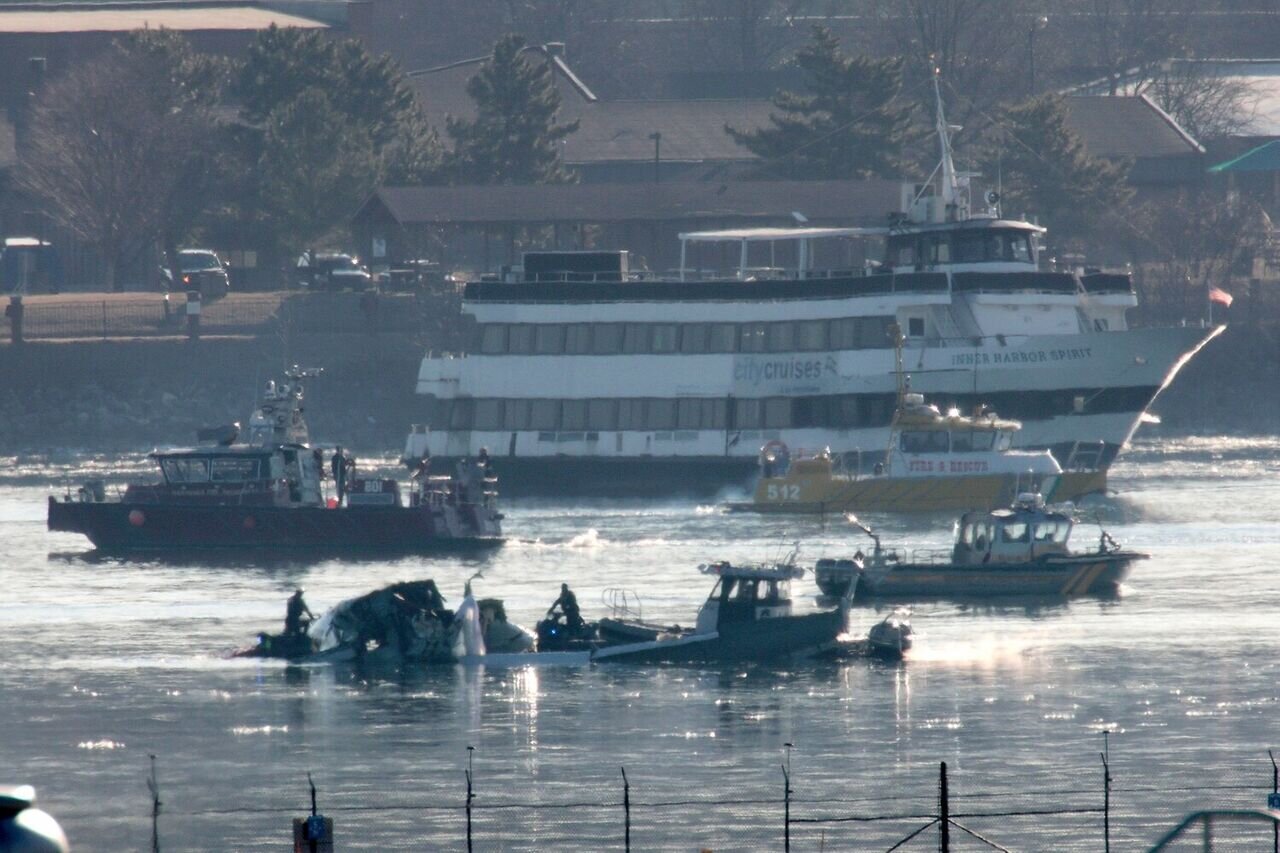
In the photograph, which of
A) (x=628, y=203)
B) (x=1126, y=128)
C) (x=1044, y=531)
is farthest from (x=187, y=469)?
(x=1126, y=128)

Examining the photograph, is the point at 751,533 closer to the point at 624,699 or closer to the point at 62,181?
the point at 624,699

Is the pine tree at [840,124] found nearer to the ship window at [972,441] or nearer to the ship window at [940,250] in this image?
the ship window at [940,250]

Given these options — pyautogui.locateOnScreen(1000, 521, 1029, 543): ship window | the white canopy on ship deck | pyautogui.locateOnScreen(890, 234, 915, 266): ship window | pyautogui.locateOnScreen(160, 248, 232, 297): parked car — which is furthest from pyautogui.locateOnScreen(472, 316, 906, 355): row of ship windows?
pyautogui.locateOnScreen(1000, 521, 1029, 543): ship window

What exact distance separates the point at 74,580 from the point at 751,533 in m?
17.3

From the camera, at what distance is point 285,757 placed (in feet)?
124

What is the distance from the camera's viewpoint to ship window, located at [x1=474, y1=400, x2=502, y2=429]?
81.6m

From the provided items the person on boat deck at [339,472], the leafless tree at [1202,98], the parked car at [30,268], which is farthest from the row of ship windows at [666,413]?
the leafless tree at [1202,98]

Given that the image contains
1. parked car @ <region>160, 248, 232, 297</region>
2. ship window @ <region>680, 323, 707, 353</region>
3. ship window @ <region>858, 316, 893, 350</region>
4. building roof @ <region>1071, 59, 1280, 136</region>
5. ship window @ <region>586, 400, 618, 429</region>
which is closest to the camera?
ship window @ <region>858, 316, 893, 350</region>

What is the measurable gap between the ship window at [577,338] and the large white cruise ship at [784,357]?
7 centimetres

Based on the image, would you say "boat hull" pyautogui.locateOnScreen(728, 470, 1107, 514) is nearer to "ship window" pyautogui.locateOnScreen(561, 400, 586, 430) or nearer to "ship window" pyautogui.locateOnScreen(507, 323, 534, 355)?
"ship window" pyautogui.locateOnScreen(561, 400, 586, 430)

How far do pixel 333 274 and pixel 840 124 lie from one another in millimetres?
21857

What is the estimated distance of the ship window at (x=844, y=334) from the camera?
78.8 meters

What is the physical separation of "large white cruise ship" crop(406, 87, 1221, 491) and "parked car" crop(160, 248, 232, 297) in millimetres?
20554

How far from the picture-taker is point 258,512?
6291 cm
